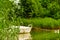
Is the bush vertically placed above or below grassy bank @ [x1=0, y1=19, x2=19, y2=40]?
below

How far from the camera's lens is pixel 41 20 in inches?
518

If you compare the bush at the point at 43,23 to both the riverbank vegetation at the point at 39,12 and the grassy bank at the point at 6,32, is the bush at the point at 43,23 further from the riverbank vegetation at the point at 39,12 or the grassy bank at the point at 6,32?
the grassy bank at the point at 6,32

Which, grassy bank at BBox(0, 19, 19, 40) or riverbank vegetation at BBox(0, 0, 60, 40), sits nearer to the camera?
grassy bank at BBox(0, 19, 19, 40)

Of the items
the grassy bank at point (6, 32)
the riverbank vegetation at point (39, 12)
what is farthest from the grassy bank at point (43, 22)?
the grassy bank at point (6, 32)

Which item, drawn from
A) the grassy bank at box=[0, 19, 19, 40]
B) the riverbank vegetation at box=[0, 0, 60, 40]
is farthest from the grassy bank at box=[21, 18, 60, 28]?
the grassy bank at box=[0, 19, 19, 40]

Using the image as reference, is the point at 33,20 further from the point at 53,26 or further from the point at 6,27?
the point at 6,27

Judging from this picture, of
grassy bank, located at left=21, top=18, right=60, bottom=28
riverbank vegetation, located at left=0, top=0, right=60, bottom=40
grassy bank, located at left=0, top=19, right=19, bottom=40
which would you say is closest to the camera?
grassy bank, located at left=0, top=19, right=19, bottom=40

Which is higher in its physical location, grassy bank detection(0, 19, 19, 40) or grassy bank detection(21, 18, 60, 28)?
grassy bank detection(0, 19, 19, 40)

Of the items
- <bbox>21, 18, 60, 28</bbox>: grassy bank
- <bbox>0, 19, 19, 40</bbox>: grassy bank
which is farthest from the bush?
<bbox>0, 19, 19, 40</bbox>: grassy bank

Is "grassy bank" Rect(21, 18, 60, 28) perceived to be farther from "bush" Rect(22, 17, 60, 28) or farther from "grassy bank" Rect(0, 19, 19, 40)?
"grassy bank" Rect(0, 19, 19, 40)

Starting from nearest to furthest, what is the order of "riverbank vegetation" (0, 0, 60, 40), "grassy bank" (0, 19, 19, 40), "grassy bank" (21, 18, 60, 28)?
"grassy bank" (0, 19, 19, 40), "grassy bank" (21, 18, 60, 28), "riverbank vegetation" (0, 0, 60, 40)

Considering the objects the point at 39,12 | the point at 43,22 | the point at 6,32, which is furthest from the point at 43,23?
the point at 6,32

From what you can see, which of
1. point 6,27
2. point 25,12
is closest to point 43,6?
point 25,12

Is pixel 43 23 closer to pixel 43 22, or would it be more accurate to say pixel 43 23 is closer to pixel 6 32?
pixel 43 22
